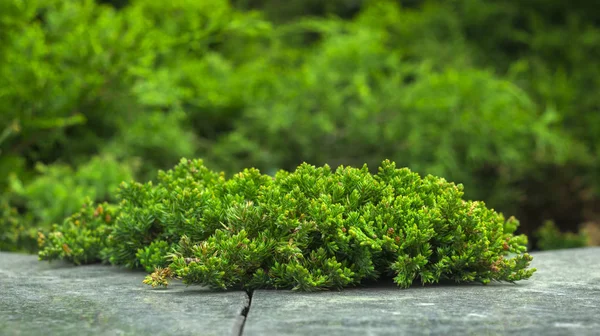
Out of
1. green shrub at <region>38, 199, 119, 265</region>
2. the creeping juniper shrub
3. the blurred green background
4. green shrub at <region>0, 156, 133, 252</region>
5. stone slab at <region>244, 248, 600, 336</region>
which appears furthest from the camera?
the blurred green background

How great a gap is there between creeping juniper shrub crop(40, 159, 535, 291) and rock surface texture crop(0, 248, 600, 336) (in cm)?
8

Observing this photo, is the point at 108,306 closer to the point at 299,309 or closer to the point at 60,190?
the point at 299,309

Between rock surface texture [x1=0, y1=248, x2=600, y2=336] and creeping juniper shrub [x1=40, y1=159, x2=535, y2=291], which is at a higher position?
creeping juniper shrub [x1=40, y1=159, x2=535, y2=291]

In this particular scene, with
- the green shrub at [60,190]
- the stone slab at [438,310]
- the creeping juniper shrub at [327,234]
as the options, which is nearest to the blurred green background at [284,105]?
the green shrub at [60,190]

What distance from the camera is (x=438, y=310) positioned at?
2.50 metres

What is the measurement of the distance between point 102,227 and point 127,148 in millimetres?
3687

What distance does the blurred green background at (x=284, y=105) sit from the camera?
21.7ft

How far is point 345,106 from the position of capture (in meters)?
8.64

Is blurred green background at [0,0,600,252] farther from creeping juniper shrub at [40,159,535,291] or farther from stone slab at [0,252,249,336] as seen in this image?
creeping juniper shrub at [40,159,535,291]

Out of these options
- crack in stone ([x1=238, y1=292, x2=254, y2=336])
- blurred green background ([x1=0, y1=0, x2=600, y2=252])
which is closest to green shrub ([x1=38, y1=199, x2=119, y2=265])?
crack in stone ([x1=238, y1=292, x2=254, y2=336])

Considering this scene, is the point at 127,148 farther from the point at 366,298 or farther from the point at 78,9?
the point at 366,298

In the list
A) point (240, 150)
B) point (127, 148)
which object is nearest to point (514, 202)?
point (240, 150)

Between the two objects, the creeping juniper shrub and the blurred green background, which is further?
the blurred green background

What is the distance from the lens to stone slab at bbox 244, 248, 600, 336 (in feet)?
7.26
